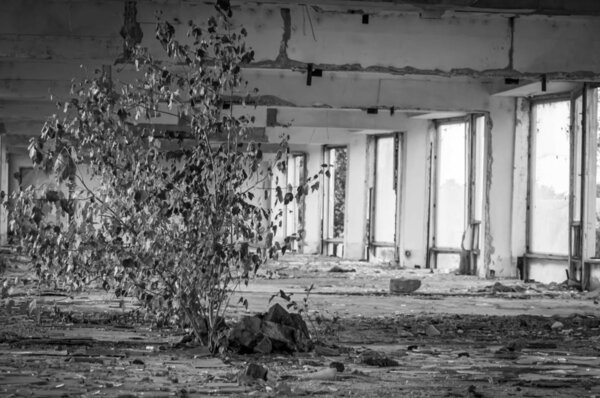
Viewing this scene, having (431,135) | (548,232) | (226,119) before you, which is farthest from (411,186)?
(226,119)

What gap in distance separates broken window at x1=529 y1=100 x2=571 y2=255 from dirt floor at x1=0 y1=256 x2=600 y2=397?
5.44 m

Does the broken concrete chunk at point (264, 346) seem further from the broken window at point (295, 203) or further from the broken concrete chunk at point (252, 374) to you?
the broken window at point (295, 203)

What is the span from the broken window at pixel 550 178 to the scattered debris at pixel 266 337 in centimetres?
1282

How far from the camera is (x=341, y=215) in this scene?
126 feet

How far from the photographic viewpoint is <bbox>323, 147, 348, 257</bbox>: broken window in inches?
1474

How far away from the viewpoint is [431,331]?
434 inches

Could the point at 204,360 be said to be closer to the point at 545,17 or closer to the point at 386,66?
the point at 386,66

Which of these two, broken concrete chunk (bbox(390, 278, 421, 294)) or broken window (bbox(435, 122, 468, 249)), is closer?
broken concrete chunk (bbox(390, 278, 421, 294))

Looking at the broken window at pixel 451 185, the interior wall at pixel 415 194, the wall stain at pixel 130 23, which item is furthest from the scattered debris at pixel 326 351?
the interior wall at pixel 415 194

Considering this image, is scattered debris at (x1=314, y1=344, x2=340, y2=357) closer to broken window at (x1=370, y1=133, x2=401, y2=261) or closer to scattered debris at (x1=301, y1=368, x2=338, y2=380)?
scattered debris at (x1=301, y1=368, x2=338, y2=380)

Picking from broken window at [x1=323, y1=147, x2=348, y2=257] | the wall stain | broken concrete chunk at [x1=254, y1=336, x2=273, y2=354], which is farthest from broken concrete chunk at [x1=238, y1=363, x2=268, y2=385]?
broken window at [x1=323, y1=147, x2=348, y2=257]

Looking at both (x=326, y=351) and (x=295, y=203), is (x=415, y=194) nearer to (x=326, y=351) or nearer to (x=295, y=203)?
(x=295, y=203)

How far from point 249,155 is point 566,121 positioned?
13.2 metres

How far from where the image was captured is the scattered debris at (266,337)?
8.75 metres
